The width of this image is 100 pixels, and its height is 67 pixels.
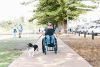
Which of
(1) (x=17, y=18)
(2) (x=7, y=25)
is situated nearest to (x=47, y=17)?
(2) (x=7, y=25)

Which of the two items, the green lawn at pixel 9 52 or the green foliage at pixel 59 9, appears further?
the green foliage at pixel 59 9

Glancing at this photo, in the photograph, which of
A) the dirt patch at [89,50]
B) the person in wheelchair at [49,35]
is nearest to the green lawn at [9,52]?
the person in wheelchair at [49,35]

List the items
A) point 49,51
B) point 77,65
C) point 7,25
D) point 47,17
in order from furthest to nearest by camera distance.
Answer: point 7,25, point 47,17, point 49,51, point 77,65

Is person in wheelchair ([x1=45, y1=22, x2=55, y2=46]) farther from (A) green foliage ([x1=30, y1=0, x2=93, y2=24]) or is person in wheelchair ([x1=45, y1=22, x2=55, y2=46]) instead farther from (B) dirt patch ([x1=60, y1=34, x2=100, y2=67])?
(A) green foliage ([x1=30, y1=0, x2=93, y2=24])

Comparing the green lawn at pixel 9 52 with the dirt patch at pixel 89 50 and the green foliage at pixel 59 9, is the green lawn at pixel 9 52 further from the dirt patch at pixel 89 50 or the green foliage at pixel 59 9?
the green foliage at pixel 59 9

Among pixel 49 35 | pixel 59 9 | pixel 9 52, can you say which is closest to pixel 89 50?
pixel 49 35

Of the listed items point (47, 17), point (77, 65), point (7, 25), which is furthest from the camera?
point (7, 25)

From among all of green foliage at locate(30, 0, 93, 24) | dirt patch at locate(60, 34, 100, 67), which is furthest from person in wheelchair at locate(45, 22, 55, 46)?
green foliage at locate(30, 0, 93, 24)

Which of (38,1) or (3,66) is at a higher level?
(38,1)

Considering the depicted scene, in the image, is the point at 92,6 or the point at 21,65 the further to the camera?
the point at 92,6

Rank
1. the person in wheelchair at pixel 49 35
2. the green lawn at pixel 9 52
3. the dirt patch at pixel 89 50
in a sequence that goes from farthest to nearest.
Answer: the person in wheelchair at pixel 49 35
the green lawn at pixel 9 52
the dirt patch at pixel 89 50

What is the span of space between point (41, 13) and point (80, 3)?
772 cm

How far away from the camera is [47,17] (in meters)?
69.9

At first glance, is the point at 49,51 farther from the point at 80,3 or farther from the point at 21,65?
the point at 80,3
